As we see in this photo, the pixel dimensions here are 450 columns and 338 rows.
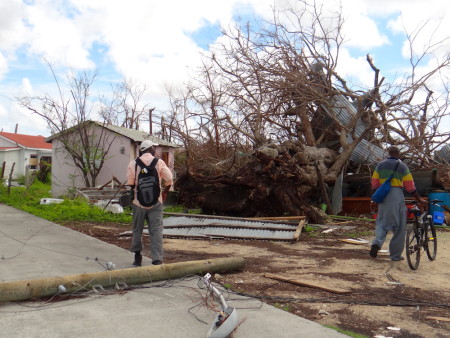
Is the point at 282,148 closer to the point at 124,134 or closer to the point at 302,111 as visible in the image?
the point at 302,111

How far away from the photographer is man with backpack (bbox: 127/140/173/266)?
628 cm

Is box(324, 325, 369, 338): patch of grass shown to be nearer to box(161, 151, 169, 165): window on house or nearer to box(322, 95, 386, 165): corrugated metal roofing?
box(322, 95, 386, 165): corrugated metal roofing

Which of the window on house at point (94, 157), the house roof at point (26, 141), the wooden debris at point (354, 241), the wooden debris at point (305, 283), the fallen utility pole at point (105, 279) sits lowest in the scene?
the wooden debris at point (305, 283)

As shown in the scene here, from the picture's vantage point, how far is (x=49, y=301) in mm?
4617

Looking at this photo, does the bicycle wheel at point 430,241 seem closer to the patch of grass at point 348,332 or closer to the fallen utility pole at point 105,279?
the fallen utility pole at point 105,279

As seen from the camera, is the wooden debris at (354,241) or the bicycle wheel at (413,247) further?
the wooden debris at (354,241)

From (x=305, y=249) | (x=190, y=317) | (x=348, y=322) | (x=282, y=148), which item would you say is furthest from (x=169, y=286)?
(x=282, y=148)

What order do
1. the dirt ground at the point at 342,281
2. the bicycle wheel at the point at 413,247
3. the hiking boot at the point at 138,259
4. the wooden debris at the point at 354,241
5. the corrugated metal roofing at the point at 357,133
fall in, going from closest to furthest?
the dirt ground at the point at 342,281, the hiking boot at the point at 138,259, the bicycle wheel at the point at 413,247, the wooden debris at the point at 354,241, the corrugated metal roofing at the point at 357,133

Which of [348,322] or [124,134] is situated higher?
[124,134]

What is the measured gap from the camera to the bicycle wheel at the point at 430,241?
7.30 m

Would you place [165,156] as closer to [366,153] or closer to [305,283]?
[366,153]

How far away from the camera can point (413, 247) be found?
22.6 ft

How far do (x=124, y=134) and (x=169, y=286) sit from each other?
18.2 metres

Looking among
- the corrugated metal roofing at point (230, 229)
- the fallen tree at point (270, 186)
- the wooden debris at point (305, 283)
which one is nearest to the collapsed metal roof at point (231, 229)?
the corrugated metal roofing at point (230, 229)
